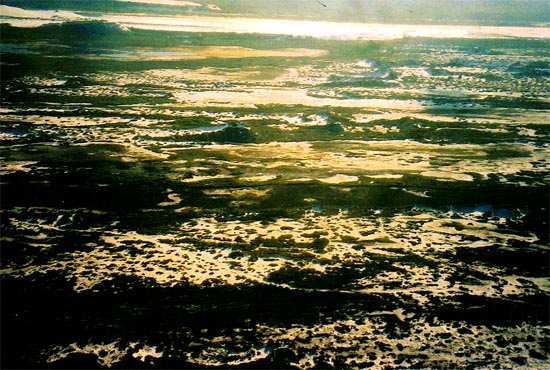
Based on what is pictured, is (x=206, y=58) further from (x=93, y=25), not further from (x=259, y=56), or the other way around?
(x=93, y=25)

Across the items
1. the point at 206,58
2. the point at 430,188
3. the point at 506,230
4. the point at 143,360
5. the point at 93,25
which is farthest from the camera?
the point at 93,25

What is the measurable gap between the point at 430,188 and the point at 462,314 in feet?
26.7

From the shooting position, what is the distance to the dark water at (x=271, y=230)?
36.0 ft

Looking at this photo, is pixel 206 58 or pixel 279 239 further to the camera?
pixel 206 58

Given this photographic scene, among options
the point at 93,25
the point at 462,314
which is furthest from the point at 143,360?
the point at 93,25

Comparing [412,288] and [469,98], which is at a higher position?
[469,98]

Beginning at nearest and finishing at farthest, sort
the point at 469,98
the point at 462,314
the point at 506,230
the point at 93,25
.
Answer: the point at 462,314 → the point at 506,230 → the point at 469,98 → the point at 93,25

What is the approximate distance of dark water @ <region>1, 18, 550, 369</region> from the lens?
1096cm

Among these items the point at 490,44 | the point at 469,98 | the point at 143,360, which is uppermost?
the point at 490,44

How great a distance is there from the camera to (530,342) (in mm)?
11070

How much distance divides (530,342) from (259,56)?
4482 cm

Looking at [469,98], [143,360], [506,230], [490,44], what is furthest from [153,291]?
[490,44]

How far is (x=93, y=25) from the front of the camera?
2393 inches

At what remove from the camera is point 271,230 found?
15.8m
